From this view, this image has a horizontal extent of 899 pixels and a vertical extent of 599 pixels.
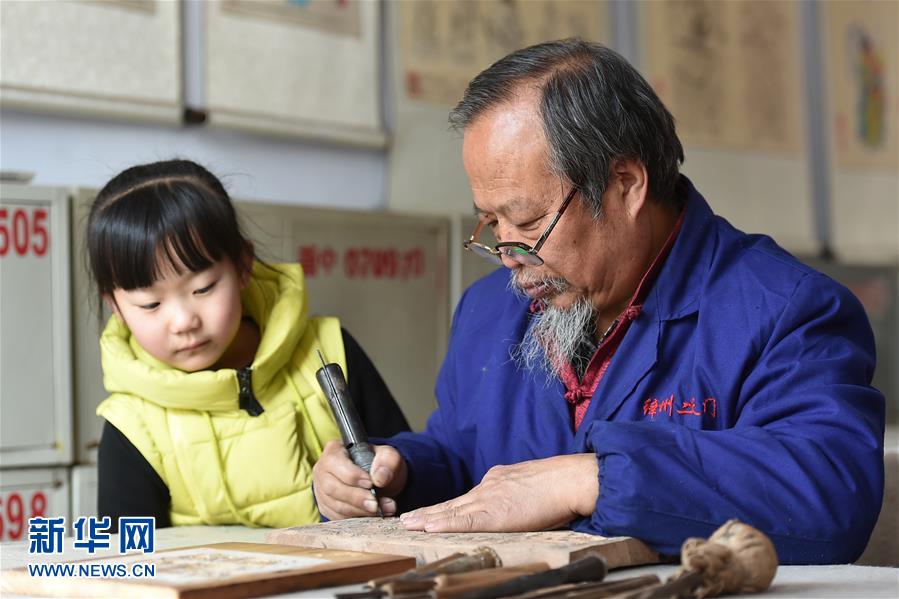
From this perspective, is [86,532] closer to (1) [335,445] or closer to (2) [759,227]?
(1) [335,445]

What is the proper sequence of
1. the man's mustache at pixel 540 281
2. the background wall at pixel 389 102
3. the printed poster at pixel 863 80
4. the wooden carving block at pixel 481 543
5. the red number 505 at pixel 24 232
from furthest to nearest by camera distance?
the printed poster at pixel 863 80, the background wall at pixel 389 102, the red number 505 at pixel 24 232, the man's mustache at pixel 540 281, the wooden carving block at pixel 481 543

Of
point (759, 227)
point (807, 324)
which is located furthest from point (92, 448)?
point (759, 227)

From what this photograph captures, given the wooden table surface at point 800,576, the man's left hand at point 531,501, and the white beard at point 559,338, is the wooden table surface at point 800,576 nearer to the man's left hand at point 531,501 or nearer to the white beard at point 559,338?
the man's left hand at point 531,501

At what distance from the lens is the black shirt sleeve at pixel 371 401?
2.26 m

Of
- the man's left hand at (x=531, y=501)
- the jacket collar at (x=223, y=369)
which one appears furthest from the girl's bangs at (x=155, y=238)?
the man's left hand at (x=531, y=501)

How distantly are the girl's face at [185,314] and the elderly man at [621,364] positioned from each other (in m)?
0.43

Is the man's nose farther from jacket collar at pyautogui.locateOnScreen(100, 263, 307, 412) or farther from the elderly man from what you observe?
jacket collar at pyautogui.locateOnScreen(100, 263, 307, 412)

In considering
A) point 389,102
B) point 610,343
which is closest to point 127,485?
point 610,343

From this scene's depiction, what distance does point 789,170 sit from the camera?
16.2ft

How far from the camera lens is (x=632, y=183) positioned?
1805 mm

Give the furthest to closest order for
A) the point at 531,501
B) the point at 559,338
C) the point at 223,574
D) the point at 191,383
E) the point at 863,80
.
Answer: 1. the point at 863,80
2. the point at 191,383
3. the point at 559,338
4. the point at 531,501
5. the point at 223,574

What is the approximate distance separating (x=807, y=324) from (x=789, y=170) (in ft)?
11.7

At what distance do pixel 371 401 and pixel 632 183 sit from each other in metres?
0.76

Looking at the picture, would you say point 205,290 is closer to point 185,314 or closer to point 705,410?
point 185,314
